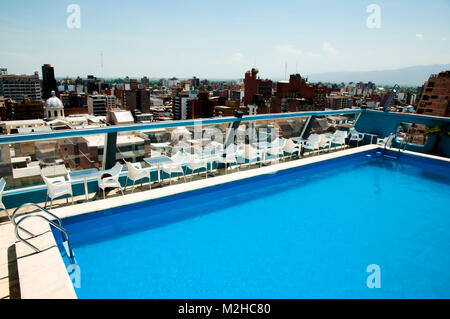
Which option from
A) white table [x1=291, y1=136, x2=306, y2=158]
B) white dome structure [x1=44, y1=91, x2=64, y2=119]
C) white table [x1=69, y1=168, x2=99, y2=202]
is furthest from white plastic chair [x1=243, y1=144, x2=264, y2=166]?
white dome structure [x1=44, y1=91, x2=64, y2=119]

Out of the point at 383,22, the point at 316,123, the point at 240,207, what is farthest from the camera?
the point at 316,123

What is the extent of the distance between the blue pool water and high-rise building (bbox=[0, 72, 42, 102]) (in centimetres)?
15002

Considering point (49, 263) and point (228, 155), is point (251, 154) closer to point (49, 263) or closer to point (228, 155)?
point (228, 155)

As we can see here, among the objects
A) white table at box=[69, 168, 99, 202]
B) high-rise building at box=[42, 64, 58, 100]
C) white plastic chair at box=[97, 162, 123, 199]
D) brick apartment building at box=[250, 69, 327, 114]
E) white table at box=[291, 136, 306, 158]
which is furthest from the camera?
high-rise building at box=[42, 64, 58, 100]

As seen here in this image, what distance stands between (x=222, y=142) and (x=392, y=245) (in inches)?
142

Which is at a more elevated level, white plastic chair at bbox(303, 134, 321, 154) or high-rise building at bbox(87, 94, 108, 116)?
high-rise building at bbox(87, 94, 108, 116)

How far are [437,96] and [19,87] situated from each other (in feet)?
505

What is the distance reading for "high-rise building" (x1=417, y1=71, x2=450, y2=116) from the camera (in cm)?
4066

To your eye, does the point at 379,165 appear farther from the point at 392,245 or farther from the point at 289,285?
the point at 289,285

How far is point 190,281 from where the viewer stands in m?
3.17

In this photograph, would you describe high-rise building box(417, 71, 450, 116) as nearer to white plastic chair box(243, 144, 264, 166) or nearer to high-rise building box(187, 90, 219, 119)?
white plastic chair box(243, 144, 264, 166)

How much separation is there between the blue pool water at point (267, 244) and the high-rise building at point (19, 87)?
5906 inches

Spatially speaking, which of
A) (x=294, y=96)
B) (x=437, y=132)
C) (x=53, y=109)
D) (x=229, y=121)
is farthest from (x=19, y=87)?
(x=437, y=132)
